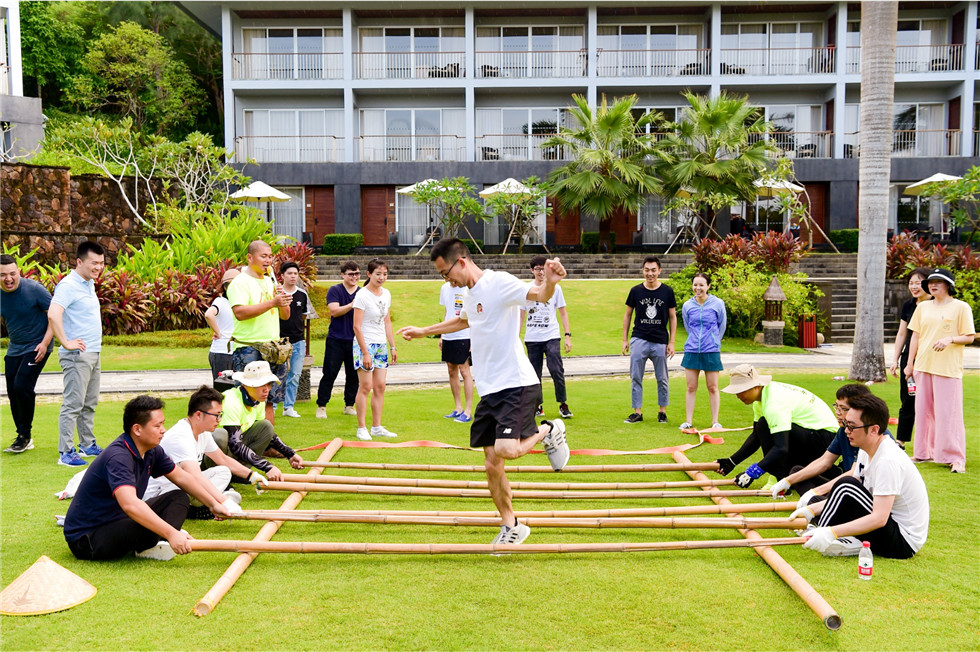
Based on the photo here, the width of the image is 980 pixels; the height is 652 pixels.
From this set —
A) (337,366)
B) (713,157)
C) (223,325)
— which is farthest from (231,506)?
(713,157)

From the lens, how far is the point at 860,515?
205 inches

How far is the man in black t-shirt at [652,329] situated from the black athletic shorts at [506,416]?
418 centimetres

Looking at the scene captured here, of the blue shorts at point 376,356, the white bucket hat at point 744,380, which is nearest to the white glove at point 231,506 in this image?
the blue shorts at point 376,356

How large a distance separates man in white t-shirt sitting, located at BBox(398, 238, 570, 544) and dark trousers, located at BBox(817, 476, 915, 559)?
1.99 m

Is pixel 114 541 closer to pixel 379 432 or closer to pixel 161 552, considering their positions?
pixel 161 552

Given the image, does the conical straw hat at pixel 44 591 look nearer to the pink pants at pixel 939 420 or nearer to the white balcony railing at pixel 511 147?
the pink pants at pixel 939 420

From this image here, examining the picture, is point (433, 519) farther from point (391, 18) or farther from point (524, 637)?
point (391, 18)

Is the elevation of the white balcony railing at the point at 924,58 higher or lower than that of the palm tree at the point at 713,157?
higher

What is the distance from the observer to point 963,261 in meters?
19.8

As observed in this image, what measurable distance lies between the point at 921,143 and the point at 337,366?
31.4 meters

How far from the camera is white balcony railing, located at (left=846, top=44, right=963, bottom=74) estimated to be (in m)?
32.5

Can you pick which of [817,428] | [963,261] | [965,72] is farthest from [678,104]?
[817,428]

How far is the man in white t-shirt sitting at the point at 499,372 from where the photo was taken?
5312mm

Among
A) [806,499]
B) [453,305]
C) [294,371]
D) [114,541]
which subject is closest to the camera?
[114,541]
